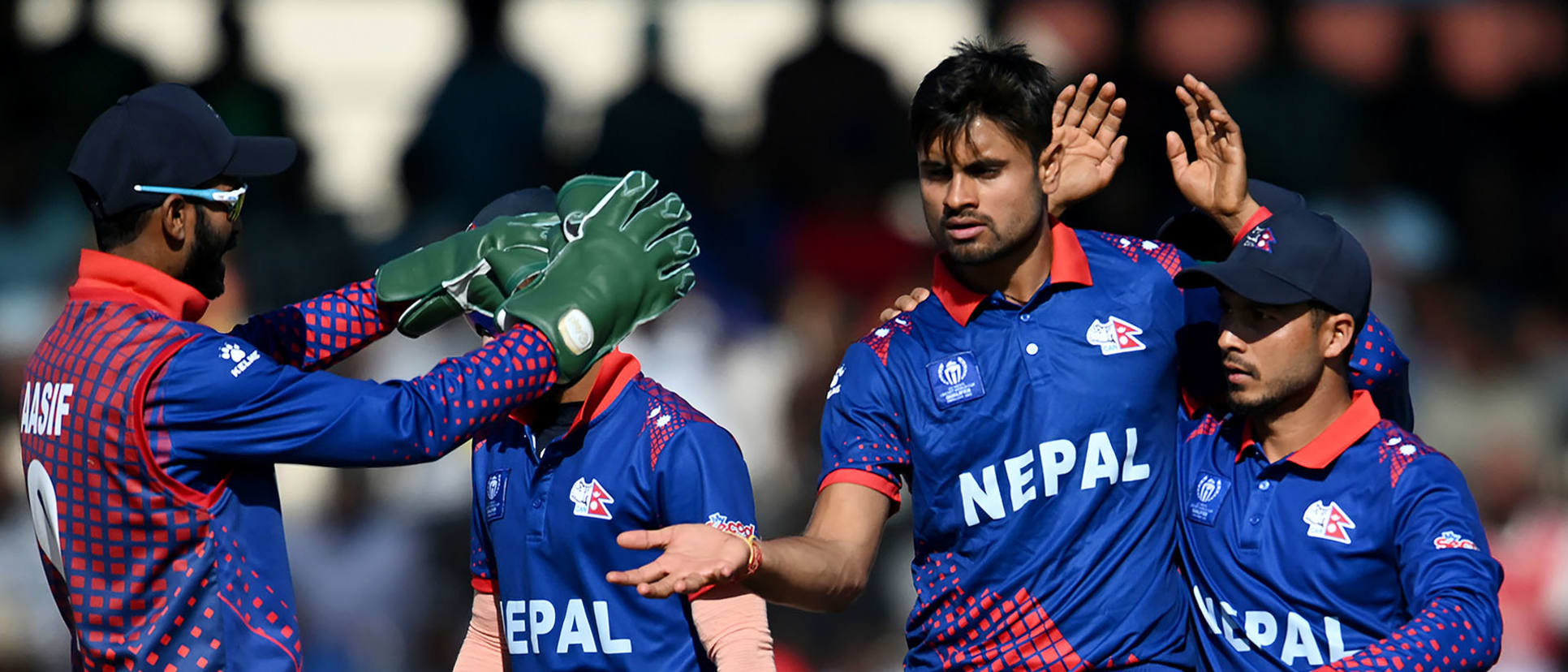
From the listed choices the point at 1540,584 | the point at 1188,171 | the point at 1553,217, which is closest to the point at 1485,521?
the point at 1540,584

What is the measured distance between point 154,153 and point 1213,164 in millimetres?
2389

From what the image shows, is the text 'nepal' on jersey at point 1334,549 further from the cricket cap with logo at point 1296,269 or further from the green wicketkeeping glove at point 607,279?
the green wicketkeeping glove at point 607,279

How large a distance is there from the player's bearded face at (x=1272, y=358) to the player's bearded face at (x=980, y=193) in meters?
0.54

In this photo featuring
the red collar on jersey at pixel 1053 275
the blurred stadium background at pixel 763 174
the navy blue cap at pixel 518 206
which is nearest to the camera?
the red collar on jersey at pixel 1053 275

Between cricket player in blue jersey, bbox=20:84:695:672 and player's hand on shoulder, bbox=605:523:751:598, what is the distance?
19.4 inches

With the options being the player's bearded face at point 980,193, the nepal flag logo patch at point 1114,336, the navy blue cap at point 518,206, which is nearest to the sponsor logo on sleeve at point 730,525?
the player's bearded face at point 980,193

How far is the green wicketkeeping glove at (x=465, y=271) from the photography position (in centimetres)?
400

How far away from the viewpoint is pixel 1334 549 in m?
3.73

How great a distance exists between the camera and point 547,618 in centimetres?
400

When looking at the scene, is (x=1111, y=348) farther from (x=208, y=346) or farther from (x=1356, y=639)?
(x=208, y=346)

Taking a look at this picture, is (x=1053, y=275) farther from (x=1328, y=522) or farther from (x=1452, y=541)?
(x=1452, y=541)

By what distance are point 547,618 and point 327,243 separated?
471cm

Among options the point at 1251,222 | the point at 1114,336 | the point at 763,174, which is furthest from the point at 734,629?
the point at 763,174

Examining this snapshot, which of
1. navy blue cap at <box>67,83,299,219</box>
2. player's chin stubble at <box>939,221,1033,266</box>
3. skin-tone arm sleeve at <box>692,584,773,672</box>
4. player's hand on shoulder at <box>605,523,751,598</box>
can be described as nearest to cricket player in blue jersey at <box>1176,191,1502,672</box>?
player's chin stubble at <box>939,221,1033,266</box>
